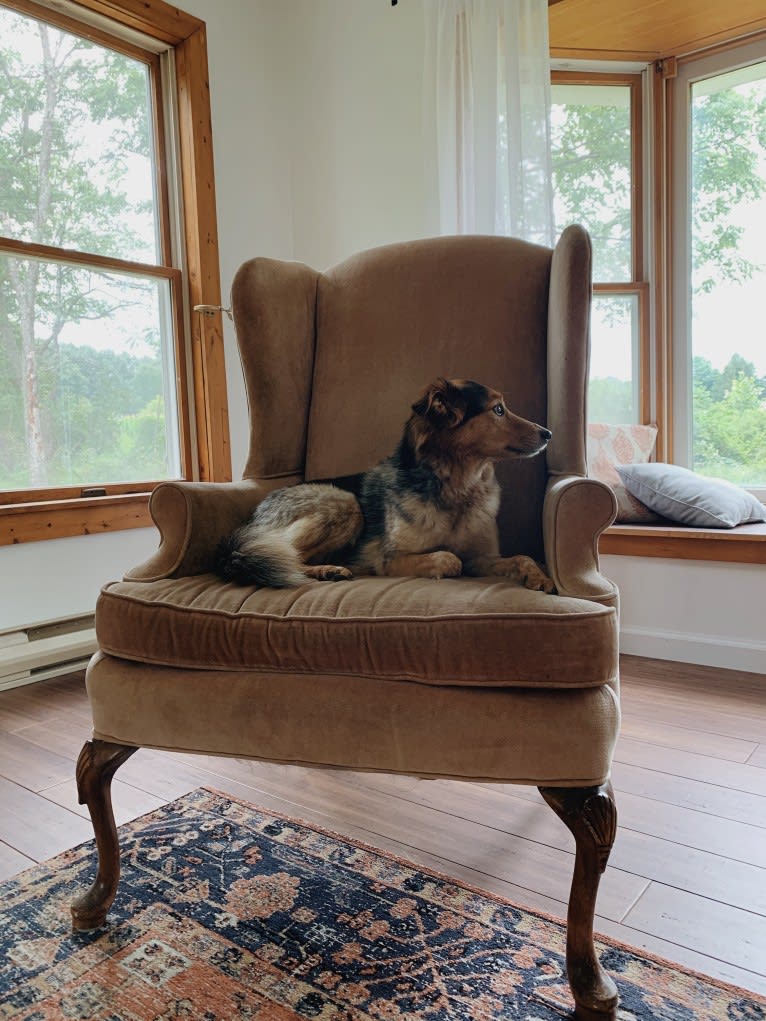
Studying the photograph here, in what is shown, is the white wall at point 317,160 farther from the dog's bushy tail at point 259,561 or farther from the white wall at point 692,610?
the dog's bushy tail at point 259,561

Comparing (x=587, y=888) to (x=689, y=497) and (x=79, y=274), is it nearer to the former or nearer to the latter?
(x=689, y=497)

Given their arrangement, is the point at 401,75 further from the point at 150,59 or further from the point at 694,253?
the point at 694,253

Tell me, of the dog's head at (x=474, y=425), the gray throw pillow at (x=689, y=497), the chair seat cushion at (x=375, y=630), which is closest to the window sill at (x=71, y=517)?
the chair seat cushion at (x=375, y=630)

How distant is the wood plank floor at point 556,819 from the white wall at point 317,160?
556mm

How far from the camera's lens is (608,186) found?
3027 mm

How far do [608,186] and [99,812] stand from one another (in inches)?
117

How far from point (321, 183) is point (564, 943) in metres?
3.20

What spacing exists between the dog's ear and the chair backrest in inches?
8.4

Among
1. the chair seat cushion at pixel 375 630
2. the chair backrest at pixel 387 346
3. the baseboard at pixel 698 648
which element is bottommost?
the baseboard at pixel 698 648

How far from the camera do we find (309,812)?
5.06 ft

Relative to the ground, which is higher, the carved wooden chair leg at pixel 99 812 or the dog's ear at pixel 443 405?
the dog's ear at pixel 443 405

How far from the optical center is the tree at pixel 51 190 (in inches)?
98.3

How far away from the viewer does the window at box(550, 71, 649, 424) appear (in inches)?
119

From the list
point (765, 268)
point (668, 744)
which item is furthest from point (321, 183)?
point (668, 744)
